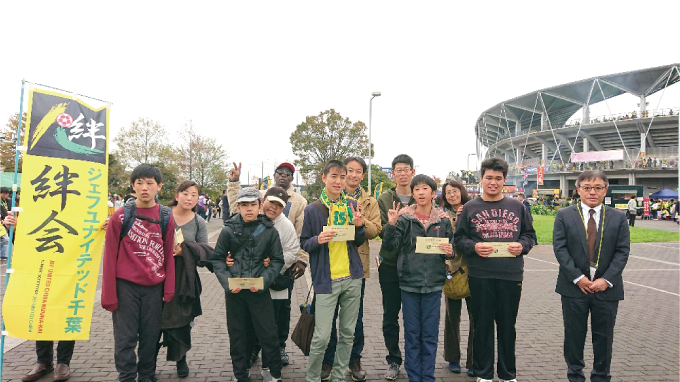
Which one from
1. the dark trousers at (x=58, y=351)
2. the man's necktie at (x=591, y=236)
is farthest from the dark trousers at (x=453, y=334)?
the dark trousers at (x=58, y=351)

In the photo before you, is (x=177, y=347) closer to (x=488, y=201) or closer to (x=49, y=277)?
(x=49, y=277)

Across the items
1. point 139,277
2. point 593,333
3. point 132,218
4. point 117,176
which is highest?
point 117,176

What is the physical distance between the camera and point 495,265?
3688 mm

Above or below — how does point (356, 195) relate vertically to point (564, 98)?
below

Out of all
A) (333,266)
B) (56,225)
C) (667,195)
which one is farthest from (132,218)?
(667,195)

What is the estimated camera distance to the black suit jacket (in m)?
3.55

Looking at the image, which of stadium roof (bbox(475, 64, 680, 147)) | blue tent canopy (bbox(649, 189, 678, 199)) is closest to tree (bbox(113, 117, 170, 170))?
blue tent canopy (bbox(649, 189, 678, 199))

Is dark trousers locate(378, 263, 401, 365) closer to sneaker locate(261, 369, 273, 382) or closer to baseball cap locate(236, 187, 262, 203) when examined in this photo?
sneaker locate(261, 369, 273, 382)

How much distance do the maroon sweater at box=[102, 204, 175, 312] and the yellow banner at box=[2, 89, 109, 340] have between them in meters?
0.43

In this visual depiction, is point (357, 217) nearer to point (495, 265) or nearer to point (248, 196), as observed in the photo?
point (248, 196)

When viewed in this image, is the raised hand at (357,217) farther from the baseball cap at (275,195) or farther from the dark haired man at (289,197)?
the dark haired man at (289,197)

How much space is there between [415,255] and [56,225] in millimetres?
3240

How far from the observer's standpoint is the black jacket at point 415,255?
12.1 feet

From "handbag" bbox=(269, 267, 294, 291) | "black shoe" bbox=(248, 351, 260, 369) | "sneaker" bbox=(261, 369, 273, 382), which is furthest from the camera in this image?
"black shoe" bbox=(248, 351, 260, 369)
